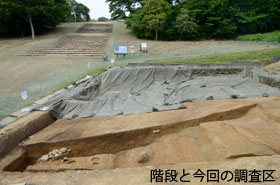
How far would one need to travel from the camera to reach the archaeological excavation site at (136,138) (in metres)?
3.16

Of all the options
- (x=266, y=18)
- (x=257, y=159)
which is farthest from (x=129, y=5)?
(x=257, y=159)

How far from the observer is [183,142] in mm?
4445

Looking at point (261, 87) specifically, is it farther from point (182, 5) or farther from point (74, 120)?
point (182, 5)

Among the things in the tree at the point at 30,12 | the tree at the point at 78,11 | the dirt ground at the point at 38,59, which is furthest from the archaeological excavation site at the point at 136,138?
the tree at the point at 78,11

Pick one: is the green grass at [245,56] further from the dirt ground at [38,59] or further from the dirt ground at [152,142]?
the dirt ground at [152,142]

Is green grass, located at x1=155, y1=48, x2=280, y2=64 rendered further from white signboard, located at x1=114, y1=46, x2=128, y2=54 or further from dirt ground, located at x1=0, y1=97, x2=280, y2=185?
dirt ground, located at x1=0, y1=97, x2=280, y2=185

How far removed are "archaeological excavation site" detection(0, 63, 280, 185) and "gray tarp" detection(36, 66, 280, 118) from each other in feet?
0.20

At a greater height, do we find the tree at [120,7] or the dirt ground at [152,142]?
the tree at [120,7]

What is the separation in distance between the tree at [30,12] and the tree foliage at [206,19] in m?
10.1

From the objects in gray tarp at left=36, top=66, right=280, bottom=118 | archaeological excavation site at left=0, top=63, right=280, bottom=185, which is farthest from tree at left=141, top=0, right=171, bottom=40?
archaeological excavation site at left=0, top=63, right=280, bottom=185

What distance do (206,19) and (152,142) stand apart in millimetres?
25961

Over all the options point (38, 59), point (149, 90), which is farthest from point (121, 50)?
point (149, 90)

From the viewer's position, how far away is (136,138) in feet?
15.4

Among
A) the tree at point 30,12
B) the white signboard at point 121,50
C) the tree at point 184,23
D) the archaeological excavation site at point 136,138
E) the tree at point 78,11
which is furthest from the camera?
the tree at point 78,11
